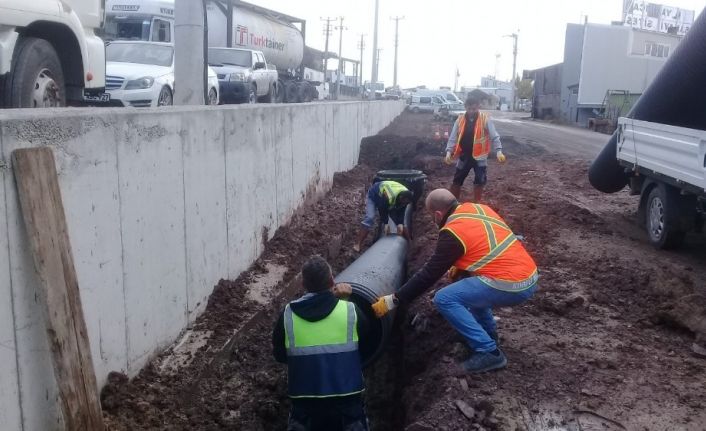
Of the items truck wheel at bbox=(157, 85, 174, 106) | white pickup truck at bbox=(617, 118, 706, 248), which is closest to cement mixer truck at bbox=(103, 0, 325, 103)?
truck wheel at bbox=(157, 85, 174, 106)

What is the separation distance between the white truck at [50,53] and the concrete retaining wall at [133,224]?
156cm

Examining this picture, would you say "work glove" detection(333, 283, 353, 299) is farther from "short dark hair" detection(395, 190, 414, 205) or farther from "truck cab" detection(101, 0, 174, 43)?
"truck cab" detection(101, 0, 174, 43)

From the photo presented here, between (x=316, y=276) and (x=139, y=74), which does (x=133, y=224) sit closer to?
(x=316, y=276)

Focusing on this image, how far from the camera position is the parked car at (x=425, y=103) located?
45.0 meters

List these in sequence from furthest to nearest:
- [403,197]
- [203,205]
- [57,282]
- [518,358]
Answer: [403,197] < [203,205] < [518,358] < [57,282]

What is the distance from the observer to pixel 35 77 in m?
5.90

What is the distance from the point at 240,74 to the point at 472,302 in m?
14.8

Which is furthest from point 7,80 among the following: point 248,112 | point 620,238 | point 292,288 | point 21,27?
point 620,238

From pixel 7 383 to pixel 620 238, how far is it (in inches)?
279

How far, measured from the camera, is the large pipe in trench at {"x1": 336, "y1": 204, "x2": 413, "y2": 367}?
5191 millimetres

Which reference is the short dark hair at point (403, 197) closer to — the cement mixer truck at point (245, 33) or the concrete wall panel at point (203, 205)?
the concrete wall panel at point (203, 205)

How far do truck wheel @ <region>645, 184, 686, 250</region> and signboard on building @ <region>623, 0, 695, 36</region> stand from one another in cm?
5295

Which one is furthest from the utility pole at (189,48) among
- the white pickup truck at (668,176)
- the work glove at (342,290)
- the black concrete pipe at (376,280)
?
the white pickup truck at (668,176)

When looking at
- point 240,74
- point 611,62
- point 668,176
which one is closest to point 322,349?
point 668,176
